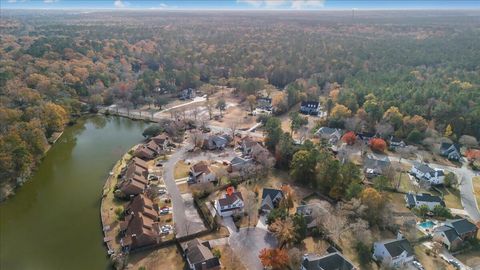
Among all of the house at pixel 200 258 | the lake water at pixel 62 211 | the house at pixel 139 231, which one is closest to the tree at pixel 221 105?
the lake water at pixel 62 211

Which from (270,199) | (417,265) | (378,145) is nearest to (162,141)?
(270,199)

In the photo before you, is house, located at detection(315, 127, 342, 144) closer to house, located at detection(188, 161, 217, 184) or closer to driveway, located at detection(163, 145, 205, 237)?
house, located at detection(188, 161, 217, 184)

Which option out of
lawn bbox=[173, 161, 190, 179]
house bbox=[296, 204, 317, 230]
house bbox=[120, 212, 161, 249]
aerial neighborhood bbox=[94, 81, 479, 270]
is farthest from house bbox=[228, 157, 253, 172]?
house bbox=[120, 212, 161, 249]

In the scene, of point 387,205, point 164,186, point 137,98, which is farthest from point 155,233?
point 137,98

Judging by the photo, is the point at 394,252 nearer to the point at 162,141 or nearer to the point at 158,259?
the point at 158,259

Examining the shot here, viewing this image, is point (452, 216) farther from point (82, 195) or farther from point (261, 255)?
point (82, 195)

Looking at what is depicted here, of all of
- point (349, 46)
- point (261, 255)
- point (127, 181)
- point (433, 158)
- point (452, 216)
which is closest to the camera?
point (261, 255)
